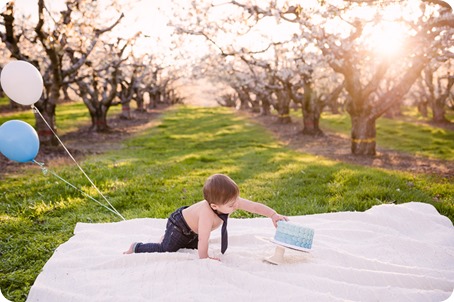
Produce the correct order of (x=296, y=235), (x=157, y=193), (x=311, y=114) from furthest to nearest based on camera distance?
(x=311, y=114) → (x=157, y=193) → (x=296, y=235)

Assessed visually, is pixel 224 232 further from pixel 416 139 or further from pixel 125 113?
pixel 125 113

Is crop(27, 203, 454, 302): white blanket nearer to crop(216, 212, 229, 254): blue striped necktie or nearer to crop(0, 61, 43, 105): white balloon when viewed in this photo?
crop(216, 212, 229, 254): blue striped necktie

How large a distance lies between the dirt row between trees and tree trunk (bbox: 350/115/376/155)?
33cm

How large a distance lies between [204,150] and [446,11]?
881 cm

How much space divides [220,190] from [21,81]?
3.89 meters

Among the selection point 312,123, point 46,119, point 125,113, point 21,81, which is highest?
point 21,81

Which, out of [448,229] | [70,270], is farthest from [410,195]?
[70,270]

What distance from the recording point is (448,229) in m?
5.32

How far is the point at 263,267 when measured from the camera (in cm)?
405

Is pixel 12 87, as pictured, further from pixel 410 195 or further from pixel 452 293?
pixel 410 195

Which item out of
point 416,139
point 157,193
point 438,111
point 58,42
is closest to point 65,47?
point 58,42

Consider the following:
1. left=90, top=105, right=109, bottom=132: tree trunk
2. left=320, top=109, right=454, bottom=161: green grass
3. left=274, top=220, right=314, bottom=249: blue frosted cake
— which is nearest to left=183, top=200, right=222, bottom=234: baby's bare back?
left=274, top=220, right=314, bottom=249: blue frosted cake

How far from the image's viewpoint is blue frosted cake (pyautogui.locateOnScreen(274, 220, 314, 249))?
400 centimetres

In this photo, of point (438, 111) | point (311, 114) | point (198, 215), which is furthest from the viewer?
point (438, 111)
